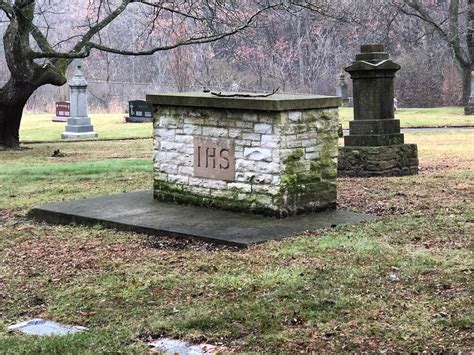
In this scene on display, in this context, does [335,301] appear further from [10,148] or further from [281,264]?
[10,148]

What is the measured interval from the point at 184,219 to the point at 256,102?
148 centimetres

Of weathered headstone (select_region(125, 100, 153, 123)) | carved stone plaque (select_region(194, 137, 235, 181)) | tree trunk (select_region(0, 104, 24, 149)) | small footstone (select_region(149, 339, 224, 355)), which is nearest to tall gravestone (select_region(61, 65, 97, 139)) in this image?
weathered headstone (select_region(125, 100, 153, 123))

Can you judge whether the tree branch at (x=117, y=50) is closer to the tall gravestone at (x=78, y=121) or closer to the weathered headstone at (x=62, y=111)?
the tall gravestone at (x=78, y=121)

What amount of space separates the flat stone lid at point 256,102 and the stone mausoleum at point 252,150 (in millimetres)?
10

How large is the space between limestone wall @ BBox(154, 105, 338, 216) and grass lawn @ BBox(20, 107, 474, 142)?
1759 cm

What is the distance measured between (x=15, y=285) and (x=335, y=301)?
2737 millimetres

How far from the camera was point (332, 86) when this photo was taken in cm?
4828

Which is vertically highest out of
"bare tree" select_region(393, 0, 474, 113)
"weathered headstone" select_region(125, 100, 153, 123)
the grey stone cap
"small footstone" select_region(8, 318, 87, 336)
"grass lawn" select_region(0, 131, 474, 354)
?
"bare tree" select_region(393, 0, 474, 113)

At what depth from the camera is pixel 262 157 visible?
8.80 m

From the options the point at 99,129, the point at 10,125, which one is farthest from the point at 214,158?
the point at 99,129

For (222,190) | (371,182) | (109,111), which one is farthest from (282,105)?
(109,111)

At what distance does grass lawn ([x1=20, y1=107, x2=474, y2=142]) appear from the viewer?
1102 inches

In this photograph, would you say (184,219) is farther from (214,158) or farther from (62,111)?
(62,111)

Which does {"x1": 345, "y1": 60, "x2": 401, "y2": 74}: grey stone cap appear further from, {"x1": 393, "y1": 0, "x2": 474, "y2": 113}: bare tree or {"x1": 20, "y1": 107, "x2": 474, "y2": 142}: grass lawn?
{"x1": 393, "y1": 0, "x2": 474, "y2": 113}: bare tree
